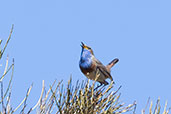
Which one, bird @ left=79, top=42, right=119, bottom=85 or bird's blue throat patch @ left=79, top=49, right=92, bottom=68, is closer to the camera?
bird @ left=79, top=42, right=119, bottom=85

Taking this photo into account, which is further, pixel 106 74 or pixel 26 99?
pixel 106 74

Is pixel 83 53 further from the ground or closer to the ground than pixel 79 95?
further from the ground

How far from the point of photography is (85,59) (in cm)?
696

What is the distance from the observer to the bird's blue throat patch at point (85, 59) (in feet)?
22.2

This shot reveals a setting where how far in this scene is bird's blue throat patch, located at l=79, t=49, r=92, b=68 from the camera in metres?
6.78

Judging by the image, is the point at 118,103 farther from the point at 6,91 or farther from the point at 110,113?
the point at 6,91

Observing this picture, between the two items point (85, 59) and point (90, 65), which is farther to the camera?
point (85, 59)

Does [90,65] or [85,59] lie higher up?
[85,59]

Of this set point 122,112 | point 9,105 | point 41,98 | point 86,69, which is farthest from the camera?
point 86,69

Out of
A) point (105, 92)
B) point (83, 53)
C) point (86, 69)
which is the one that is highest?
point (83, 53)

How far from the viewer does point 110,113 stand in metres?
2.73

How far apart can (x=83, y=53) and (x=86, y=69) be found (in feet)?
1.78

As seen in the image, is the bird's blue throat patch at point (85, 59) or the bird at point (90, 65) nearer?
the bird at point (90, 65)

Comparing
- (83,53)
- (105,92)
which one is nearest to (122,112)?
(105,92)
